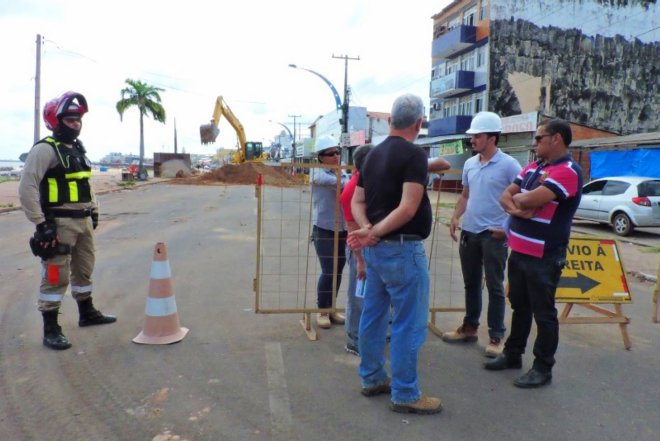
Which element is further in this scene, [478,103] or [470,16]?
[470,16]

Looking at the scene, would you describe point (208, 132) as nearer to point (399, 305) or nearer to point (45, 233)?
point (45, 233)

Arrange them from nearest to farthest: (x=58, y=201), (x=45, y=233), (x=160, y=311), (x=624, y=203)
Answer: (x=45, y=233) < (x=58, y=201) < (x=160, y=311) < (x=624, y=203)

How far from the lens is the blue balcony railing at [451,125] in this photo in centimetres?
3329

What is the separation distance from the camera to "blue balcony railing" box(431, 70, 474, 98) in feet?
110

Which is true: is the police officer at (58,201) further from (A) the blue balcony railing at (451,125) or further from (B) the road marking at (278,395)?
(A) the blue balcony railing at (451,125)

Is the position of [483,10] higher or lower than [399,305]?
higher

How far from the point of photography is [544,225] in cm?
351

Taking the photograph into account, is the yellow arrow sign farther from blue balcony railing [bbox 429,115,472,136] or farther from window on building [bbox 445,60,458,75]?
window on building [bbox 445,60,458,75]

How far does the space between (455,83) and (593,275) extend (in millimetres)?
31556

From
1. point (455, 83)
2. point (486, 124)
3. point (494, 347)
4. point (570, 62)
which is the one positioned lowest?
point (494, 347)

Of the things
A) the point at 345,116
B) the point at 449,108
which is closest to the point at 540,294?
the point at 345,116

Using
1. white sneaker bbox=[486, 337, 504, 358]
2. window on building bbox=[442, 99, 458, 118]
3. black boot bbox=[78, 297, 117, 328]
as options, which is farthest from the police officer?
window on building bbox=[442, 99, 458, 118]

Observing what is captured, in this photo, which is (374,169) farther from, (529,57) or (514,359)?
(529,57)

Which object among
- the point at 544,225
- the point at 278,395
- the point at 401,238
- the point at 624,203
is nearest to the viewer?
the point at 401,238
